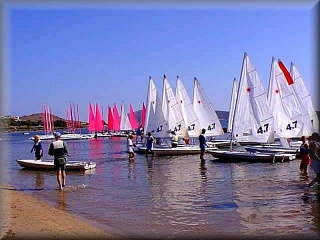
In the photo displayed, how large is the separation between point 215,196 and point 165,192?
5.97ft

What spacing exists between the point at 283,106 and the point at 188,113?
8529 mm

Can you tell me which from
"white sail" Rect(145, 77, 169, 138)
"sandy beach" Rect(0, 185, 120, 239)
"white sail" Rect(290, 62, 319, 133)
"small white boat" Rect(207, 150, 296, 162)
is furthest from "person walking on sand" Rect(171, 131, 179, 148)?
"sandy beach" Rect(0, 185, 120, 239)

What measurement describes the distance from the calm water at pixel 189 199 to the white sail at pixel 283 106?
5496 mm

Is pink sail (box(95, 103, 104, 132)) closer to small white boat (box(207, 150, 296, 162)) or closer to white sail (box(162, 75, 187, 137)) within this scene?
white sail (box(162, 75, 187, 137))

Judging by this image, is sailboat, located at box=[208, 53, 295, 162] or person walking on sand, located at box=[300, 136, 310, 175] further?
sailboat, located at box=[208, 53, 295, 162]

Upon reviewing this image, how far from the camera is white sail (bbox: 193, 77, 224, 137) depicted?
1345 inches

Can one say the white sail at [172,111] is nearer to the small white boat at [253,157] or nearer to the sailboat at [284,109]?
the sailboat at [284,109]

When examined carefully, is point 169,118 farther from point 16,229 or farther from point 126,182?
point 16,229

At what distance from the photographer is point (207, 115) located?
3419 centimetres

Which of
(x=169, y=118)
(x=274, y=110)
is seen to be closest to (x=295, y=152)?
(x=274, y=110)

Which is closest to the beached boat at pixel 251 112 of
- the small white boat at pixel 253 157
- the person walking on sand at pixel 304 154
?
the small white boat at pixel 253 157

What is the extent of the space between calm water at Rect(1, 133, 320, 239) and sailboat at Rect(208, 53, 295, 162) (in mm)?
3957

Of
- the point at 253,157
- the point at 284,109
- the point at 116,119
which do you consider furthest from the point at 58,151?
the point at 116,119

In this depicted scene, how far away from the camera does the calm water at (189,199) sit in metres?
9.23
